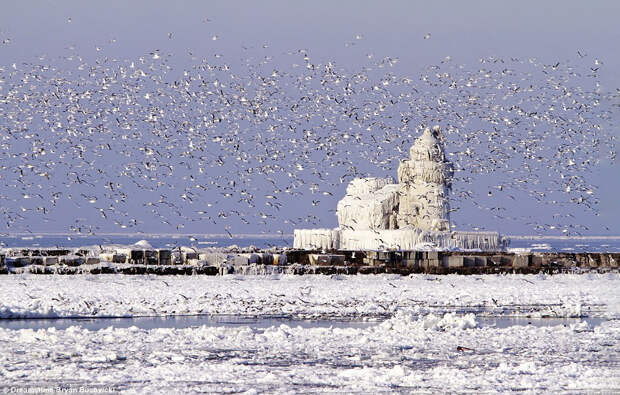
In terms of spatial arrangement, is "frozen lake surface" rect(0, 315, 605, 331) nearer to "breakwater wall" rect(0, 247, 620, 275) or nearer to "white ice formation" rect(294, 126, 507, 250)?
"breakwater wall" rect(0, 247, 620, 275)

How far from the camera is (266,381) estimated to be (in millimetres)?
13172

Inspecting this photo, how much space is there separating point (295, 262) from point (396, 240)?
668 centimetres

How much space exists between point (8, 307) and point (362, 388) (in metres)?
11.2

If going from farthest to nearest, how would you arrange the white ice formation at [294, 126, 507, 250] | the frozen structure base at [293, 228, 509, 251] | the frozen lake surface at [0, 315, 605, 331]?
the white ice formation at [294, 126, 507, 250] < the frozen structure base at [293, 228, 509, 251] < the frozen lake surface at [0, 315, 605, 331]

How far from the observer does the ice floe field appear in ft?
43.5

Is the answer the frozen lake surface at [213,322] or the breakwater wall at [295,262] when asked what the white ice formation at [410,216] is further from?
the frozen lake surface at [213,322]

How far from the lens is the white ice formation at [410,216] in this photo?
44.5m

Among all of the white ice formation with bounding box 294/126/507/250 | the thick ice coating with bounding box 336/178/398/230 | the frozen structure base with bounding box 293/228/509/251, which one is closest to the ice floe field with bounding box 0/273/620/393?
the frozen structure base with bounding box 293/228/509/251

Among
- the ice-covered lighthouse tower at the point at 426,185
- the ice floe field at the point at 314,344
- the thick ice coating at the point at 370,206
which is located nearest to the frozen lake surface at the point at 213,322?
the ice floe field at the point at 314,344

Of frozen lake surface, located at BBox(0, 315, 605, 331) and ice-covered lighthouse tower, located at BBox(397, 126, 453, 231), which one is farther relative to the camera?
ice-covered lighthouse tower, located at BBox(397, 126, 453, 231)

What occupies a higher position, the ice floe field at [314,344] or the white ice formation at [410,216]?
the white ice formation at [410,216]

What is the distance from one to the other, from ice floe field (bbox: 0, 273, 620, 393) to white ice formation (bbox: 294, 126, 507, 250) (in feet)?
52.0

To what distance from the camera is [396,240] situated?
147 feet

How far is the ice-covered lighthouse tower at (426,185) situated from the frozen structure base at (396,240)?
0.90 metres
